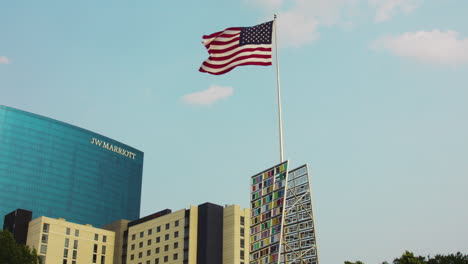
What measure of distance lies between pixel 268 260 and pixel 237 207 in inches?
3632

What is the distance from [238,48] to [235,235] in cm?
9584

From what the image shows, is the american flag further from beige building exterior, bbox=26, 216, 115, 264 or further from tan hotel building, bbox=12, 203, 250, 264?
beige building exterior, bbox=26, 216, 115, 264

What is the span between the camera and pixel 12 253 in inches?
3137

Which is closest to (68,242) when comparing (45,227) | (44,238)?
(44,238)

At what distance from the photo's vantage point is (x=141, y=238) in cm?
16400

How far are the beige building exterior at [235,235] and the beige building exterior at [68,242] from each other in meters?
40.6

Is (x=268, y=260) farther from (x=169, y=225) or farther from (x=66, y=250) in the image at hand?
(x=66, y=250)

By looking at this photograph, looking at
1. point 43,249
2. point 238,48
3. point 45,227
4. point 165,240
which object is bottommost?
point 43,249

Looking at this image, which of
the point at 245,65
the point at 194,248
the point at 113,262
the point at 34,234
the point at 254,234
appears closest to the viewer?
the point at 245,65

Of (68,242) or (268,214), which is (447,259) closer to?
(268,214)

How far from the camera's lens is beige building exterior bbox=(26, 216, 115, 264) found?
158 metres

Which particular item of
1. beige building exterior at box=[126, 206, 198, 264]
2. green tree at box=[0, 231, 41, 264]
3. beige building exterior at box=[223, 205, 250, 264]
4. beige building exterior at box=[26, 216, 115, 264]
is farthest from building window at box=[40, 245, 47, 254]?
green tree at box=[0, 231, 41, 264]

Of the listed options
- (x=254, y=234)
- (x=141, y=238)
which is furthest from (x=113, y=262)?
(x=254, y=234)

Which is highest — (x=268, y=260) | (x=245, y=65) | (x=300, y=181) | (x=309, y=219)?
(x=245, y=65)
